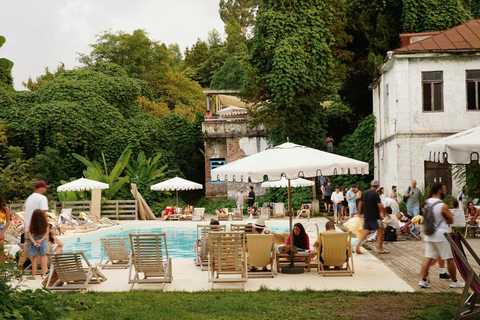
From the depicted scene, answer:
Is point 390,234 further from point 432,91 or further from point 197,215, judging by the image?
point 197,215

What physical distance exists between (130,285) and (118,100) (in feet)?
92.8

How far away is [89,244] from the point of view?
65.4 feet

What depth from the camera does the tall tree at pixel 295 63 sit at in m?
29.5

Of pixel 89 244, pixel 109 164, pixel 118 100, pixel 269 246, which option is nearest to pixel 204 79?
pixel 118 100

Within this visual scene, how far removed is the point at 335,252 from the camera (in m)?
11.0

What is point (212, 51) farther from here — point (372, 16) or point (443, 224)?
point (443, 224)

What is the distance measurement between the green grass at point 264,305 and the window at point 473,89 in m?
16.3

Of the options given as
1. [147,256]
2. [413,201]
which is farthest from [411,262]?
[413,201]

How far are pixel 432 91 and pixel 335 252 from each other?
1446 cm

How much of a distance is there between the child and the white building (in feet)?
52.6

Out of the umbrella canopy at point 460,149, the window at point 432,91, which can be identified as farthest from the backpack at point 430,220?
the window at point 432,91

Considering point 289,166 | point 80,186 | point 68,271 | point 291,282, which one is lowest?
point 291,282

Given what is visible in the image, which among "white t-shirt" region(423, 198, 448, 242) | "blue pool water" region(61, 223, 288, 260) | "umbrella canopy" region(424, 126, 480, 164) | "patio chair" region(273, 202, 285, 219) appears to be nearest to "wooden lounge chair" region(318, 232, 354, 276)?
"white t-shirt" region(423, 198, 448, 242)

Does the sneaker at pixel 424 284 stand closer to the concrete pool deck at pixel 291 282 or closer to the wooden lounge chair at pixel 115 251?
the concrete pool deck at pixel 291 282
